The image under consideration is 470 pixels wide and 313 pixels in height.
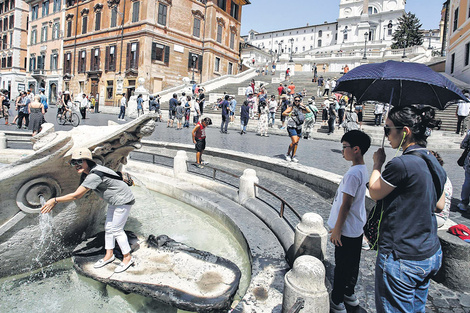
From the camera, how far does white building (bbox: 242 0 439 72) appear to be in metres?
40.5

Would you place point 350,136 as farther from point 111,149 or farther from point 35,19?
point 35,19

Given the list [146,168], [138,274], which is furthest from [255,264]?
[146,168]

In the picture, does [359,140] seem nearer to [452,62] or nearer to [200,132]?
[200,132]

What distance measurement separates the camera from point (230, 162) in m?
8.64

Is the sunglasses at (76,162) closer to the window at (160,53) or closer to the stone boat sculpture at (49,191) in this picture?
the stone boat sculpture at (49,191)

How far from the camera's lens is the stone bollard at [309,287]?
90.4 inches

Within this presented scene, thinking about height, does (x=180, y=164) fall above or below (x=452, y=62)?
below

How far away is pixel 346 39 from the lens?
68.2m

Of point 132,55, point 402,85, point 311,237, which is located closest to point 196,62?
point 132,55

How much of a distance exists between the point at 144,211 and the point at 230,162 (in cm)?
350

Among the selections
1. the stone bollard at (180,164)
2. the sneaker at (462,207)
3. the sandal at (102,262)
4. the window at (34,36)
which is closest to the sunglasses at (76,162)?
the sandal at (102,262)

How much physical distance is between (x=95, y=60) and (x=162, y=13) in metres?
9.79

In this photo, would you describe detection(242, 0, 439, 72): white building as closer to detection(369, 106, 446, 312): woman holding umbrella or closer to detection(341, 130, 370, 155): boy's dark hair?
detection(341, 130, 370, 155): boy's dark hair

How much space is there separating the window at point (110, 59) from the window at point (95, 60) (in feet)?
4.89
